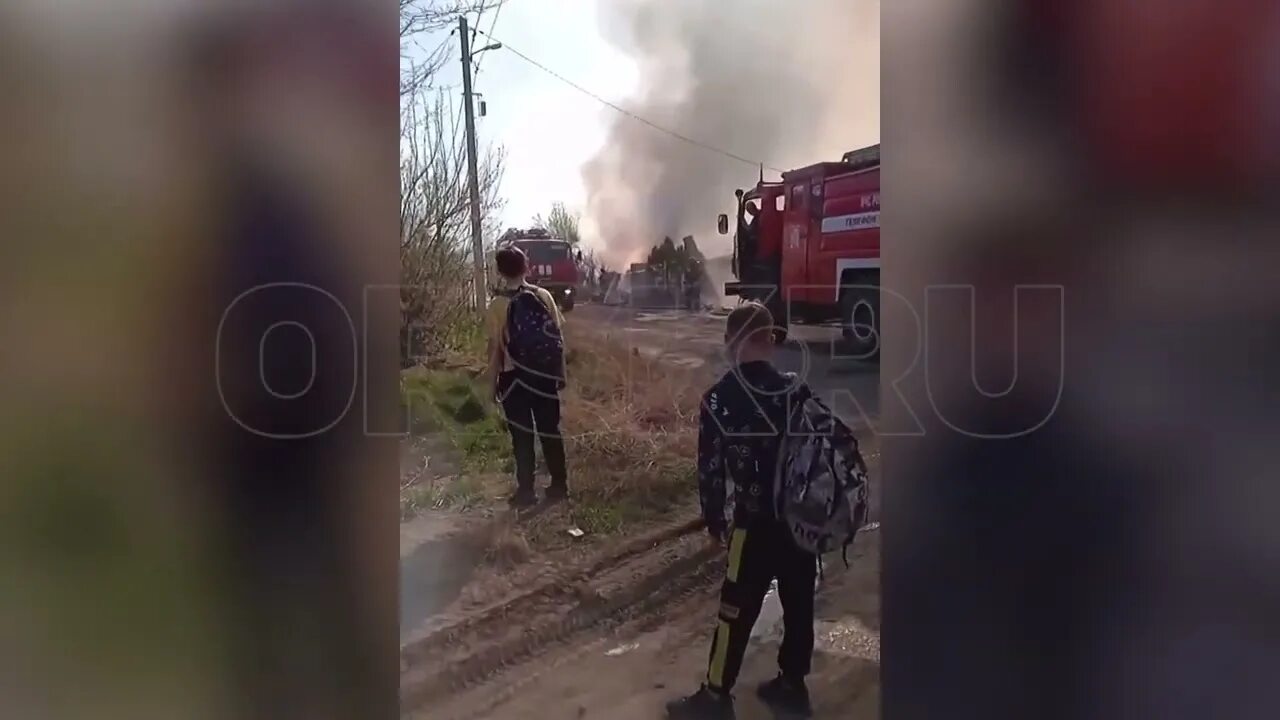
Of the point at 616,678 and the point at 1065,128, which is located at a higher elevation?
the point at 1065,128

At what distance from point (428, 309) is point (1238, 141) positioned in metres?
1.95

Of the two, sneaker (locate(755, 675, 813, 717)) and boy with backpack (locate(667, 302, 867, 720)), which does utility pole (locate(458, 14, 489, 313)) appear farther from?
sneaker (locate(755, 675, 813, 717))

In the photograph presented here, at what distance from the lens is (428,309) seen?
2049mm

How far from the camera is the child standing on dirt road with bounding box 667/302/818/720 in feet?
6.45

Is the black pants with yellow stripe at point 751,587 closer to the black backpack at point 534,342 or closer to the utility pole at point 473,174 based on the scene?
the black backpack at point 534,342

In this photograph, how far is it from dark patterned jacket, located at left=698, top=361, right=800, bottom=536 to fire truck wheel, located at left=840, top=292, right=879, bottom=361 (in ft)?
0.58

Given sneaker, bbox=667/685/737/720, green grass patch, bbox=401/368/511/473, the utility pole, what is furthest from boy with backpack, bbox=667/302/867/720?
the utility pole

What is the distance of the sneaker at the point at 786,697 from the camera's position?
197 centimetres

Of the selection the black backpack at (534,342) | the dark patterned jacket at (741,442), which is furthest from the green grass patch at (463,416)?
the dark patterned jacket at (741,442)

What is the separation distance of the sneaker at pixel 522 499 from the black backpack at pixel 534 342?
26cm

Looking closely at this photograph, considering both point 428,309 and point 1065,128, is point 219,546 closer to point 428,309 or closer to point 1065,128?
point 428,309

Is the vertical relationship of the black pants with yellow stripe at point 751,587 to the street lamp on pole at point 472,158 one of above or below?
below

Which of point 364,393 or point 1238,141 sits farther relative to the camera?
point 364,393

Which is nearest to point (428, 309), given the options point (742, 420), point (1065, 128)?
point (742, 420)
